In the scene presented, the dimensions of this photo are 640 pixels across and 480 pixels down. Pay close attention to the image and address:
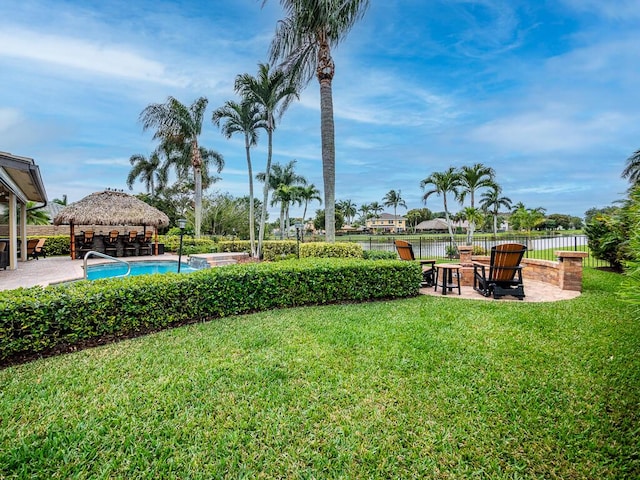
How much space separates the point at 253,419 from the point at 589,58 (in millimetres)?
10929

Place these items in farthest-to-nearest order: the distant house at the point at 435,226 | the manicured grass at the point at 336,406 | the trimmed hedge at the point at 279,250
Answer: the distant house at the point at 435,226 → the trimmed hedge at the point at 279,250 → the manicured grass at the point at 336,406

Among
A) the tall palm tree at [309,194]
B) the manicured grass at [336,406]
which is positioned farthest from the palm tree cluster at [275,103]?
the tall palm tree at [309,194]

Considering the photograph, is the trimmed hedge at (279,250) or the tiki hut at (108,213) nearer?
the trimmed hedge at (279,250)

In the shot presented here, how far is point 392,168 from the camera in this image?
32781 mm

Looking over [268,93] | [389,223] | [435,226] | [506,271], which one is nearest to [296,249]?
[268,93]

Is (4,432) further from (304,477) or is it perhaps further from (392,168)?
(392,168)

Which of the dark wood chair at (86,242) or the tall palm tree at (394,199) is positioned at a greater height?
the tall palm tree at (394,199)

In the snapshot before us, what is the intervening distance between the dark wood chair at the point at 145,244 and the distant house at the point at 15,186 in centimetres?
513

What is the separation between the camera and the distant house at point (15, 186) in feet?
23.9

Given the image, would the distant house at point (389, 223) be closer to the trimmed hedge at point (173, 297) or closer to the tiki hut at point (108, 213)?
the tiki hut at point (108, 213)

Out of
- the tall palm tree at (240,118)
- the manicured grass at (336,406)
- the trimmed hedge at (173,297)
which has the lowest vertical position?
the manicured grass at (336,406)

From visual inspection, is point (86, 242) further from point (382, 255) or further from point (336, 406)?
point (336, 406)

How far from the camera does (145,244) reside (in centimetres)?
1748

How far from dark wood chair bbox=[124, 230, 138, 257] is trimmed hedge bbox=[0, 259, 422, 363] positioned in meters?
13.9
